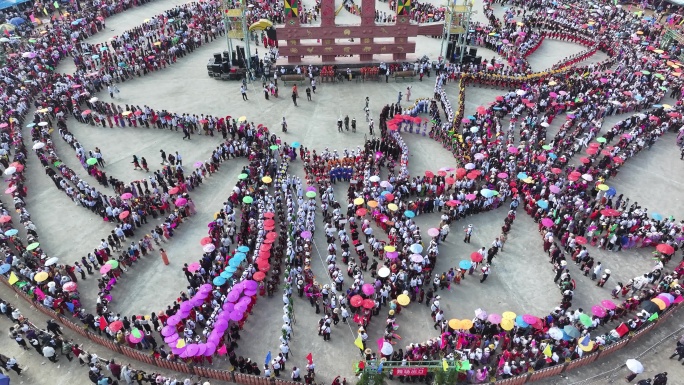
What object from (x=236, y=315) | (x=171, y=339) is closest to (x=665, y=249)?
(x=236, y=315)

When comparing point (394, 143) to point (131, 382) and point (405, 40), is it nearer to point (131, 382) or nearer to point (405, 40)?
point (405, 40)

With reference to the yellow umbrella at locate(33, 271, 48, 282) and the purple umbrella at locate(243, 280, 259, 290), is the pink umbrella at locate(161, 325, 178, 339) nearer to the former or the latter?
the purple umbrella at locate(243, 280, 259, 290)

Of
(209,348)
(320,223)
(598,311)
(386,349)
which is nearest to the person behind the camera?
(209,348)

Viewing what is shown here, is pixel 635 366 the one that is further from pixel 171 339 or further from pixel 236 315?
pixel 171 339

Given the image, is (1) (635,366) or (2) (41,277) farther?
(2) (41,277)

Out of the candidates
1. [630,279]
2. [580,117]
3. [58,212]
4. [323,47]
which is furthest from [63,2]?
[630,279]

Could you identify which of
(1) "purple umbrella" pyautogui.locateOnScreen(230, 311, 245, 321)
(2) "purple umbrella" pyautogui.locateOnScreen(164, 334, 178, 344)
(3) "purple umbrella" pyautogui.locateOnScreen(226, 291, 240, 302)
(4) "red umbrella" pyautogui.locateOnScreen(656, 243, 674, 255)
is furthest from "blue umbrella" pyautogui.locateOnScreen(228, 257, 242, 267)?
(4) "red umbrella" pyautogui.locateOnScreen(656, 243, 674, 255)

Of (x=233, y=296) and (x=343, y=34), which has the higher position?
(x=343, y=34)
